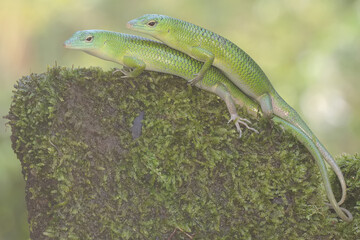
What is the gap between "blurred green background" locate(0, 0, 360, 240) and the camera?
6.46 metres

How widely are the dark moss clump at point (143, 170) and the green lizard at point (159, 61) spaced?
14 cm

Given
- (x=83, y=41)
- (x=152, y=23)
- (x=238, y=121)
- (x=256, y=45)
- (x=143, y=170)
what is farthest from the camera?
(x=256, y=45)

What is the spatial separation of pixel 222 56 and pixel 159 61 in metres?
0.56

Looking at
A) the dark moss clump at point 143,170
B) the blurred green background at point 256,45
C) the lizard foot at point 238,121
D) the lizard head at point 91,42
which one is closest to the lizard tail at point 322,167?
the dark moss clump at point 143,170

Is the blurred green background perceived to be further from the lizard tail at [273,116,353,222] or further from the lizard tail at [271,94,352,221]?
the lizard tail at [273,116,353,222]

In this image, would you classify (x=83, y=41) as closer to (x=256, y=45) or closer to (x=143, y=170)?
(x=143, y=170)

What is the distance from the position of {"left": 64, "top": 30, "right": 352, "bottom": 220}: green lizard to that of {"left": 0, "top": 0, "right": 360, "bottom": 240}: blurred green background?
10.5 ft

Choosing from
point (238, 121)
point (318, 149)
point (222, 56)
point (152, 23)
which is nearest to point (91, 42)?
point (152, 23)

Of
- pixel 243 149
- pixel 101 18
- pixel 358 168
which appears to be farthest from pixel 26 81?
pixel 101 18

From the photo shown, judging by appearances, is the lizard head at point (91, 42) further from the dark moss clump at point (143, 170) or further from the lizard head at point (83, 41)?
the dark moss clump at point (143, 170)

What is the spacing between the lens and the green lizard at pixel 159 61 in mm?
2689

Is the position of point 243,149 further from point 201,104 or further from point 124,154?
point 124,154

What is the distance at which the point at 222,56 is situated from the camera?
9.84 ft

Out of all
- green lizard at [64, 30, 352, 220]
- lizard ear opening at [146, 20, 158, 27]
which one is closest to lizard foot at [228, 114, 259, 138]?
Answer: green lizard at [64, 30, 352, 220]
